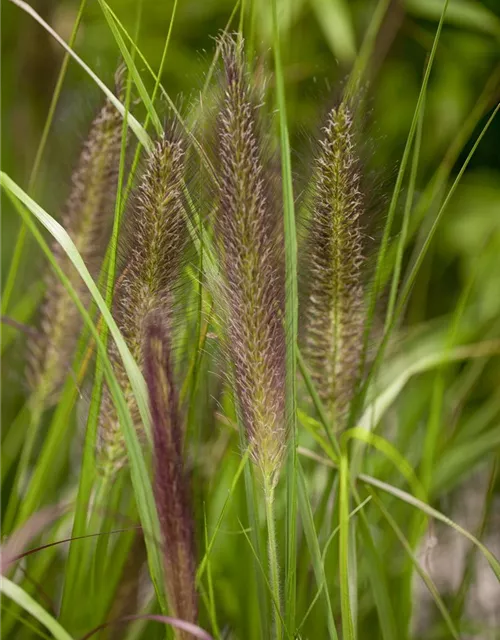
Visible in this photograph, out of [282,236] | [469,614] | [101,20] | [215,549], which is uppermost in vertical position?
[101,20]

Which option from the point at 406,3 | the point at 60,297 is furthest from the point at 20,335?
the point at 406,3

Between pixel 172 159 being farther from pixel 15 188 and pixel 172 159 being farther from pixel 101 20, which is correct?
pixel 101 20

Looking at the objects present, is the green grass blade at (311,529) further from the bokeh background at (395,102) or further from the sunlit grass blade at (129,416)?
the bokeh background at (395,102)

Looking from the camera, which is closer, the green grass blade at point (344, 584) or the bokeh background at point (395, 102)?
the green grass blade at point (344, 584)

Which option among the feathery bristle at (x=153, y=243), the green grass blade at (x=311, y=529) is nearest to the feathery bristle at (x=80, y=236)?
the feathery bristle at (x=153, y=243)

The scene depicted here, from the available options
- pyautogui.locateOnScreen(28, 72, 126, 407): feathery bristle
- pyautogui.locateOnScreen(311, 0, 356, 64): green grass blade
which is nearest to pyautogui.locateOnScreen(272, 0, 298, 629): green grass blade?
pyautogui.locateOnScreen(28, 72, 126, 407): feathery bristle

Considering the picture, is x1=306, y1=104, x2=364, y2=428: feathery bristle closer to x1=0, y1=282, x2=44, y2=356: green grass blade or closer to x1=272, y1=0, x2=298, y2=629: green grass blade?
x1=272, y1=0, x2=298, y2=629: green grass blade
